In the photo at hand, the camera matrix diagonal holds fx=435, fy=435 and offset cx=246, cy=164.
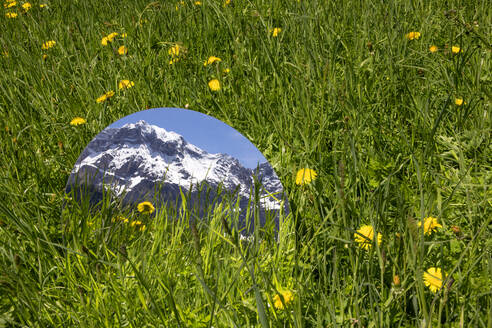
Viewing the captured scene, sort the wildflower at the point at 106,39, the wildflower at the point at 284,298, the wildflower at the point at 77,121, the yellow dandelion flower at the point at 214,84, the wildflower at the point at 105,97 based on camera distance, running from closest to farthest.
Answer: the wildflower at the point at 284,298 < the wildflower at the point at 77,121 < the wildflower at the point at 105,97 < the yellow dandelion flower at the point at 214,84 < the wildflower at the point at 106,39

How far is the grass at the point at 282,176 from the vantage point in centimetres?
119

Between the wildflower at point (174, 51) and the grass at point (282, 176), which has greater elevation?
the wildflower at point (174, 51)

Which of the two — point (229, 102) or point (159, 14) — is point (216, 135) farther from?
point (159, 14)

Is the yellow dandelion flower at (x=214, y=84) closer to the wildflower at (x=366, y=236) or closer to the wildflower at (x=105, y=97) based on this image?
the wildflower at (x=105, y=97)

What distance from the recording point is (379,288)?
1.29 meters

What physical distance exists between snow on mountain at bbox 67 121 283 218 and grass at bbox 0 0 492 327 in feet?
0.34

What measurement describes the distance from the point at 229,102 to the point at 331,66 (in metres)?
0.57

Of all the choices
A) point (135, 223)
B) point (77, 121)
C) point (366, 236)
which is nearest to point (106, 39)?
point (77, 121)

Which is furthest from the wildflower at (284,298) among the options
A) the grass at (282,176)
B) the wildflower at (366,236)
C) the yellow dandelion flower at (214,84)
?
the yellow dandelion flower at (214,84)

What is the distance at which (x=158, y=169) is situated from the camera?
1484 millimetres

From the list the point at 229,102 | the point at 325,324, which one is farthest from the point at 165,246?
the point at 229,102

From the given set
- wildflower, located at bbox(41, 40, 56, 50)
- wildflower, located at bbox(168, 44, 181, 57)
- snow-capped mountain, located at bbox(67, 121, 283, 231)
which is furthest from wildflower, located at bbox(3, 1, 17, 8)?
snow-capped mountain, located at bbox(67, 121, 283, 231)

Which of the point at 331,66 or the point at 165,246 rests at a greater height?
the point at 331,66

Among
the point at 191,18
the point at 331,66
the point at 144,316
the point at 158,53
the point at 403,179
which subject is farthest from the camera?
the point at 191,18
